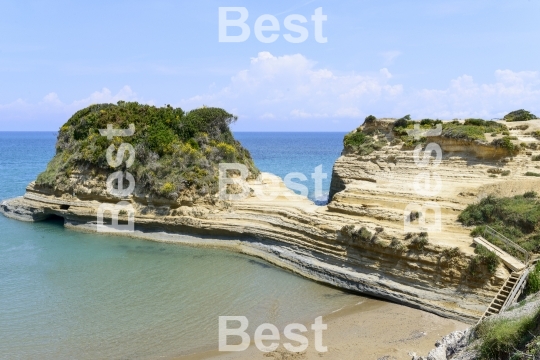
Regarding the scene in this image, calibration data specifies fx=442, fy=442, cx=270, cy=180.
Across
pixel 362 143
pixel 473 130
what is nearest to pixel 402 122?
pixel 362 143

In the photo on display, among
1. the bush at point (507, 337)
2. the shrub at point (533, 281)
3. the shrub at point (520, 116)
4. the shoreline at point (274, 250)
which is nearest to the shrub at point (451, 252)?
the shoreline at point (274, 250)

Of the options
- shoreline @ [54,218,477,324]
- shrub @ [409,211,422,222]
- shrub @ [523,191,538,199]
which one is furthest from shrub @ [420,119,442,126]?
shoreline @ [54,218,477,324]

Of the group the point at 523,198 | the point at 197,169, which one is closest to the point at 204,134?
the point at 197,169

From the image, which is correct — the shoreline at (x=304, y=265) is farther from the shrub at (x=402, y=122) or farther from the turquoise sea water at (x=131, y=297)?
the shrub at (x=402, y=122)

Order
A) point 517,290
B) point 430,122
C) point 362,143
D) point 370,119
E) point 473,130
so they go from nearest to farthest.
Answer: point 517,290
point 473,130
point 430,122
point 362,143
point 370,119

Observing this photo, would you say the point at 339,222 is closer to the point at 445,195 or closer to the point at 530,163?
the point at 445,195

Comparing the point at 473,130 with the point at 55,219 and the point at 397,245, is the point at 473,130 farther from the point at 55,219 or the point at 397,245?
the point at 55,219
